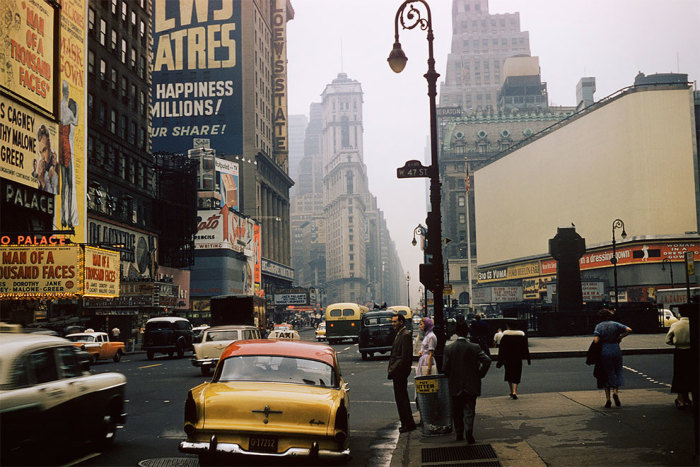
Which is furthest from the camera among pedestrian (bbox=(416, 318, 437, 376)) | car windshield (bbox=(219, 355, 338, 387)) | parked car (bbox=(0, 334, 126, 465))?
pedestrian (bbox=(416, 318, 437, 376))

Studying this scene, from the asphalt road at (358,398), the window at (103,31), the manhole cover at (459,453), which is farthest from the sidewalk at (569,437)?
the window at (103,31)

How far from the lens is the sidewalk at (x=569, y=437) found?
8789 mm

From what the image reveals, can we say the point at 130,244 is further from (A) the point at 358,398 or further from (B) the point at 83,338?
(A) the point at 358,398

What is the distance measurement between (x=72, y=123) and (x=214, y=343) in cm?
2888

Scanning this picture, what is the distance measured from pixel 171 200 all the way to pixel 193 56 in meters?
47.6

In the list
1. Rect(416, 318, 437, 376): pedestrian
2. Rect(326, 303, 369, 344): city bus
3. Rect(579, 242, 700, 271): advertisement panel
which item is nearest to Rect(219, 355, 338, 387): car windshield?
Rect(416, 318, 437, 376): pedestrian

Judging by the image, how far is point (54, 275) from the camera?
34.8 m

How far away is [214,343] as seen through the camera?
2488cm

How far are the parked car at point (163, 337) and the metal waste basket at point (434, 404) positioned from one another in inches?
1110

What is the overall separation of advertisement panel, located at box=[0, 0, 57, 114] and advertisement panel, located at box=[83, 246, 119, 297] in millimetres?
8584

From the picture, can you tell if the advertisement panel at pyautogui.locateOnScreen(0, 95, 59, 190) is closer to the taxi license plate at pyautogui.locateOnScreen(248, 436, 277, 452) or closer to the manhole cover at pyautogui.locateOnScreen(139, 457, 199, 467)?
the manhole cover at pyautogui.locateOnScreen(139, 457, 199, 467)

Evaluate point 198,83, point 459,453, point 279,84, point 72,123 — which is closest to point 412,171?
point 459,453

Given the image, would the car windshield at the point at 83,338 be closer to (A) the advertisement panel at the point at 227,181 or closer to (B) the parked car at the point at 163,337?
(B) the parked car at the point at 163,337

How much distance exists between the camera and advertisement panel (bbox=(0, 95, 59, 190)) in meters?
34.3
